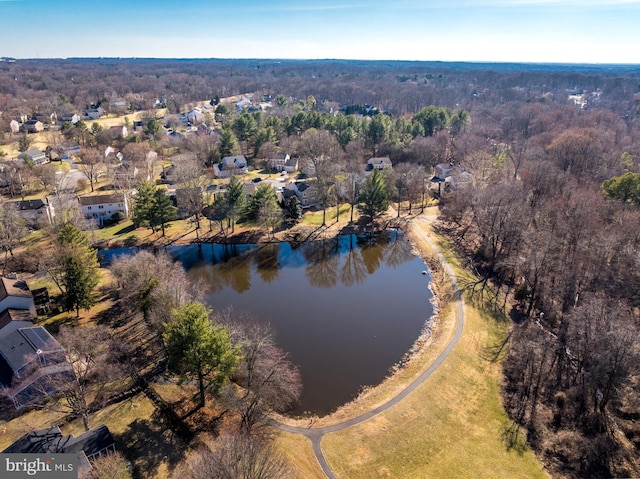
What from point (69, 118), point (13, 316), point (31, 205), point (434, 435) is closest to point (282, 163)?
point (31, 205)

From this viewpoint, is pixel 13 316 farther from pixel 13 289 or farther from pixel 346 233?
pixel 346 233

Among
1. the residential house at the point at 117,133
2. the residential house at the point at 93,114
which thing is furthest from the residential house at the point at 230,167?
the residential house at the point at 93,114

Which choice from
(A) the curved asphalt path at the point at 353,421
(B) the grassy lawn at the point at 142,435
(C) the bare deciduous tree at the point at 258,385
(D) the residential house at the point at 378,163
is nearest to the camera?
(B) the grassy lawn at the point at 142,435

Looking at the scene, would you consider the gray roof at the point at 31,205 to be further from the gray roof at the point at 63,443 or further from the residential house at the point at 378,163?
the residential house at the point at 378,163

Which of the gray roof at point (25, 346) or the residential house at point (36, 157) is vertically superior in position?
the residential house at point (36, 157)

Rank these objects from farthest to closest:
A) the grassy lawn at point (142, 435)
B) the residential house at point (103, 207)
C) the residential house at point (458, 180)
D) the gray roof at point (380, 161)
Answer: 1. the gray roof at point (380, 161)
2. the residential house at point (458, 180)
3. the residential house at point (103, 207)
4. the grassy lawn at point (142, 435)

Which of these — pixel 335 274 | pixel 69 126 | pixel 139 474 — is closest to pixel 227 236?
pixel 335 274
